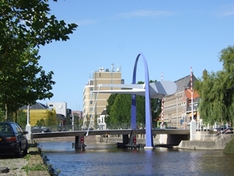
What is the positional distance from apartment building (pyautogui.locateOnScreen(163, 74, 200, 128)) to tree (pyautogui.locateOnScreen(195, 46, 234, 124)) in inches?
2377

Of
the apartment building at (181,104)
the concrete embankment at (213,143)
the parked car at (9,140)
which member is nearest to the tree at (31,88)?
the parked car at (9,140)

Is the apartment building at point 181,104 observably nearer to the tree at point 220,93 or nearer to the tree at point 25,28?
the tree at point 220,93

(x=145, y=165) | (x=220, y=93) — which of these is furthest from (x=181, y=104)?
(x=145, y=165)

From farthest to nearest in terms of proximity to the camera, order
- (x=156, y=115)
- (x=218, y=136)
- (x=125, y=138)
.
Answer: (x=156, y=115) → (x=125, y=138) → (x=218, y=136)

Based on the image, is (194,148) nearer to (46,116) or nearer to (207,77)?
(207,77)

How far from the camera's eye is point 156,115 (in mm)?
104000

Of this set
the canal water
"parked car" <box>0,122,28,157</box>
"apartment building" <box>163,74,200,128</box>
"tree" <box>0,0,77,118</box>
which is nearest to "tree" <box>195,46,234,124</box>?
the canal water

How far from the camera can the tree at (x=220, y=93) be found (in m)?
56.7

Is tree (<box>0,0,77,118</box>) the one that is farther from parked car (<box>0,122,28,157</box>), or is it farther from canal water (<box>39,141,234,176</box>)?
canal water (<box>39,141,234,176</box>)

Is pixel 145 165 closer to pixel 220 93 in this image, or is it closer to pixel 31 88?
pixel 31 88

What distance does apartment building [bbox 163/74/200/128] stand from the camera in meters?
126

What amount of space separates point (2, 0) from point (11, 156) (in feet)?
44.4

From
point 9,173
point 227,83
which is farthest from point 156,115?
point 9,173

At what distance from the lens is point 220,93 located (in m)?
57.5
